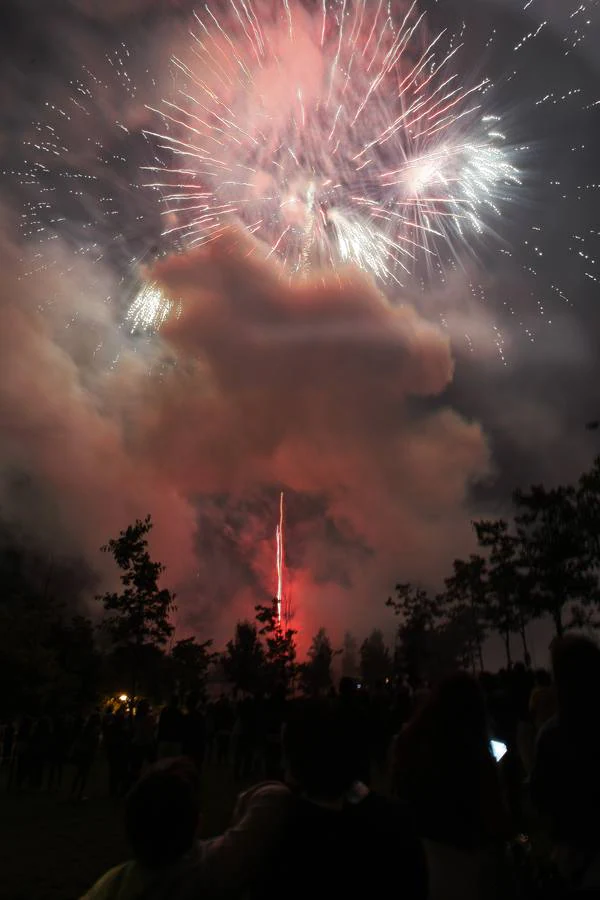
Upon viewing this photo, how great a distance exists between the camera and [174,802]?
7.77 feet

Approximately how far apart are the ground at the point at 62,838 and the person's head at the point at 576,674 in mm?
5524

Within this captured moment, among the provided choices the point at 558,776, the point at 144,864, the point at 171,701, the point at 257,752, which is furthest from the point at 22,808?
the point at 558,776

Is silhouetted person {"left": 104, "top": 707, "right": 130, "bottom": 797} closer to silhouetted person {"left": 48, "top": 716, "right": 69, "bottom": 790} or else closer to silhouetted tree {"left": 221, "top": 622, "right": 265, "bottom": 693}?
silhouetted person {"left": 48, "top": 716, "right": 69, "bottom": 790}

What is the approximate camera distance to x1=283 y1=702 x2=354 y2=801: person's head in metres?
2.32


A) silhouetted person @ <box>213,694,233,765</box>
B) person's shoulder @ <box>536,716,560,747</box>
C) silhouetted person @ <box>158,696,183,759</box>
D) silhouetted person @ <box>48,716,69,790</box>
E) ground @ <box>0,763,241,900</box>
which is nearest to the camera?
person's shoulder @ <box>536,716,560,747</box>

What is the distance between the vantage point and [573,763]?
8.03 feet

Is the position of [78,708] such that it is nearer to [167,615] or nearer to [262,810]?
[167,615]

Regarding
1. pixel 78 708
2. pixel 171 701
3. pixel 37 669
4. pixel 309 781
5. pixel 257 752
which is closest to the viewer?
pixel 309 781

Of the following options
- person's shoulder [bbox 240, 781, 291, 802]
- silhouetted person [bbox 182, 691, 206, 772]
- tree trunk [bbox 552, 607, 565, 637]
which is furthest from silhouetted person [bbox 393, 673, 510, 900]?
tree trunk [bbox 552, 607, 565, 637]

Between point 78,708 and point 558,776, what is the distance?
52857 mm

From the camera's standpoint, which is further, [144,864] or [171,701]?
[171,701]

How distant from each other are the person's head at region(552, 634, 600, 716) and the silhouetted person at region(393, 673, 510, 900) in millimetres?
376

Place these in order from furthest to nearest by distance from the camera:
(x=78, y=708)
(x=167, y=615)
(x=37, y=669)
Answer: (x=78, y=708) → (x=37, y=669) → (x=167, y=615)

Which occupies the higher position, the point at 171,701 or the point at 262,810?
the point at 171,701
